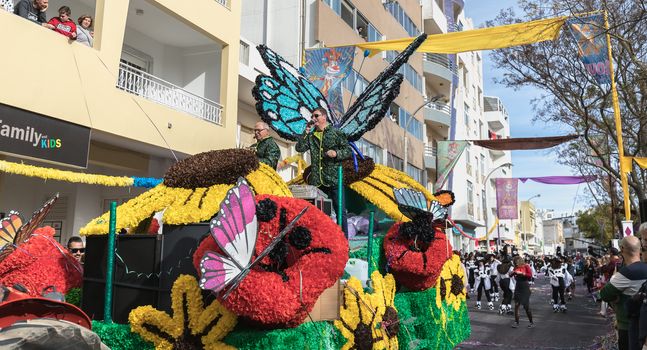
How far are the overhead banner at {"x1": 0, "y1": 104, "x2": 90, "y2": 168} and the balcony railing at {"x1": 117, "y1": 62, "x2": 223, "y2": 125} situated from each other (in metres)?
2.26

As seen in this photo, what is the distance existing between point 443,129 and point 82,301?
3426 centimetres

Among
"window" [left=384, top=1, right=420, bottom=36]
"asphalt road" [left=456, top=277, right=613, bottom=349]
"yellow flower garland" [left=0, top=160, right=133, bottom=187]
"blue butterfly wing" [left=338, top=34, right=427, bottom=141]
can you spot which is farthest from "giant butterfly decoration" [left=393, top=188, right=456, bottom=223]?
"window" [left=384, top=1, right=420, bottom=36]

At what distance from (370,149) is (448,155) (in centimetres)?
616

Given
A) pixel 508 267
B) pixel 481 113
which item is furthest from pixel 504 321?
pixel 481 113

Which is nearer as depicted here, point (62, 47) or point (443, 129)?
point (62, 47)

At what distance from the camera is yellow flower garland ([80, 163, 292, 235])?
397 centimetres

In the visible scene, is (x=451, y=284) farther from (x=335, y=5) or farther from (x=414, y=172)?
(x=414, y=172)

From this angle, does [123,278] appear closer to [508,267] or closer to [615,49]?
A: [508,267]

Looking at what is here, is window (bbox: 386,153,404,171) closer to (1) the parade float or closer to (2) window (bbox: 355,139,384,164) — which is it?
(2) window (bbox: 355,139,384,164)

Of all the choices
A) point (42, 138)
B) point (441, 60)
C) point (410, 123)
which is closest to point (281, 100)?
point (42, 138)

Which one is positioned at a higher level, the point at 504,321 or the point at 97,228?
the point at 97,228

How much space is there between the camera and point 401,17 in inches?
1130

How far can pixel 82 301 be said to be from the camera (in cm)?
427

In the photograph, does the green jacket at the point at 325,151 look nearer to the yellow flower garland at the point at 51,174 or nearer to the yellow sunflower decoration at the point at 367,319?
the yellow sunflower decoration at the point at 367,319
